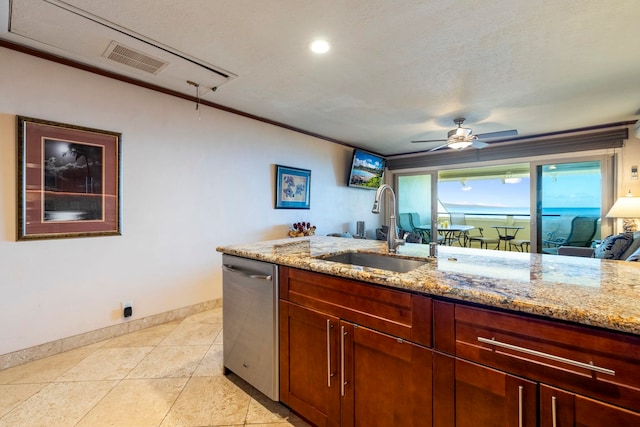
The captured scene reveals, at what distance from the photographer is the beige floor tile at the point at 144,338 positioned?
2.47m

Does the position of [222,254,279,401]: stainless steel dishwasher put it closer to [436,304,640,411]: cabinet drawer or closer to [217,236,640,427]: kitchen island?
[217,236,640,427]: kitchen island

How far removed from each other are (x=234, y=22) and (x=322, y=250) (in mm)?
1618

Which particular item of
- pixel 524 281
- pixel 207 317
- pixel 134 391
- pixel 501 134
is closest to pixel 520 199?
pixel 501 134

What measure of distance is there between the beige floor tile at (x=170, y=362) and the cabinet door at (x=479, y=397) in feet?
5.83

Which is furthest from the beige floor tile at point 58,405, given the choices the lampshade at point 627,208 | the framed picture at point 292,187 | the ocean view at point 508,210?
the ocean view at point 508,210

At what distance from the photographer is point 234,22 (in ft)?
6.19

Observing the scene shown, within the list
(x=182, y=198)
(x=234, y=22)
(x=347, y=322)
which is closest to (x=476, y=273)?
(x=347, y=322)

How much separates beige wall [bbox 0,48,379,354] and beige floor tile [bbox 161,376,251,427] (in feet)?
4.30

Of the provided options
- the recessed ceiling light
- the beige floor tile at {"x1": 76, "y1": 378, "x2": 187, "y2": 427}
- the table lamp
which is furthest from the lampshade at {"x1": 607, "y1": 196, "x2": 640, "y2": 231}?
the beige floor tile at {"x1": 76, "y1": 378, "x2": 187, "y2": 427}

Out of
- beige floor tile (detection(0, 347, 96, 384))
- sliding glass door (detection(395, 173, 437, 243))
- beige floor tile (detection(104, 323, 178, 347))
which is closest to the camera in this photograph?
beige floor tile (detection(0, 347, 96, 384))

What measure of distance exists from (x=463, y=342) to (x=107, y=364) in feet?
8.20

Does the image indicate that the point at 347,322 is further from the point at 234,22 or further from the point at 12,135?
the point at 12,135

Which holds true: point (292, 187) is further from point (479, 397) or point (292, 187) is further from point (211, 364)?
point (479, 397)

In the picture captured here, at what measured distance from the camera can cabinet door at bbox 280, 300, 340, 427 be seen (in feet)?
4.52
